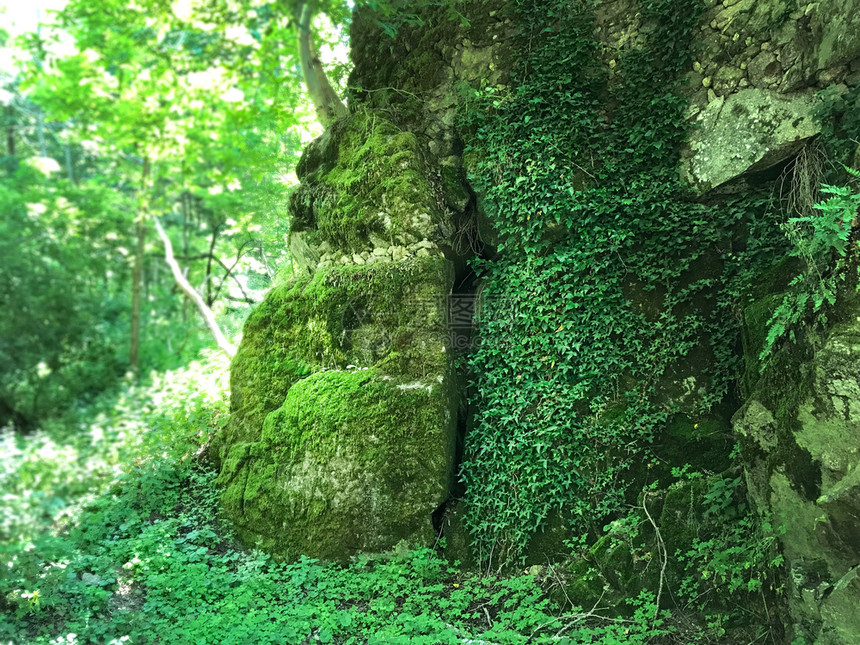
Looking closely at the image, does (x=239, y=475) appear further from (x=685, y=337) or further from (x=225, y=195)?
(x=685, y=337)

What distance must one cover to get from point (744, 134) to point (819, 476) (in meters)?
2.86

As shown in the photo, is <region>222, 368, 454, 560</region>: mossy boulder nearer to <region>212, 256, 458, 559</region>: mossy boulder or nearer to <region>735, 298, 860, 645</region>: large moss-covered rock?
<region>212, 256, 458, 559</region>: mossy boulder

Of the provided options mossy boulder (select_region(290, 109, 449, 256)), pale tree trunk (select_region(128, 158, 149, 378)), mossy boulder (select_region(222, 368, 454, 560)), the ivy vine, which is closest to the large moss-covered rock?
the ivy vine

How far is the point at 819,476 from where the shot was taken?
3430 millimetres

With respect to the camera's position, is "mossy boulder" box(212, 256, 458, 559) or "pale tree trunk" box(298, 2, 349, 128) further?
"pale tree trunk" box(298, 2, 349, 128)

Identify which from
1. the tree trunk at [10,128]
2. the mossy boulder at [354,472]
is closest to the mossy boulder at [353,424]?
the mossy boulder at [354,472]

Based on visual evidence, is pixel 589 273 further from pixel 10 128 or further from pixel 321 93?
pixel 10 128

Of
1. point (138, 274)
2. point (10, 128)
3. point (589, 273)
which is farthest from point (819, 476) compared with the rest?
point (10, 128)

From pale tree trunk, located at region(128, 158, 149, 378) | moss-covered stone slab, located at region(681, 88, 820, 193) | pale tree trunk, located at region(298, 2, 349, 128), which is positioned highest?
pale tree trunk, located at region(298, 2, 349, 128)

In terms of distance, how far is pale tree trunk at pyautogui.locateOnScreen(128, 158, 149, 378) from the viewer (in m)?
2.37

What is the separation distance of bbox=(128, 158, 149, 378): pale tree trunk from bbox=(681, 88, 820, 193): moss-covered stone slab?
436 cm

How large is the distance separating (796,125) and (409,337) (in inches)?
152

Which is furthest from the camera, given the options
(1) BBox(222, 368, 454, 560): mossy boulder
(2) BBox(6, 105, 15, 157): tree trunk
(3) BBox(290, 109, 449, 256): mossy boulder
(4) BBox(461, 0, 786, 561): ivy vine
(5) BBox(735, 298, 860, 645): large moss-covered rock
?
(3) BBox(290, 109, 449, 256): mossy boulder

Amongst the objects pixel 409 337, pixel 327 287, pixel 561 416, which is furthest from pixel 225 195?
pixel 561 416
